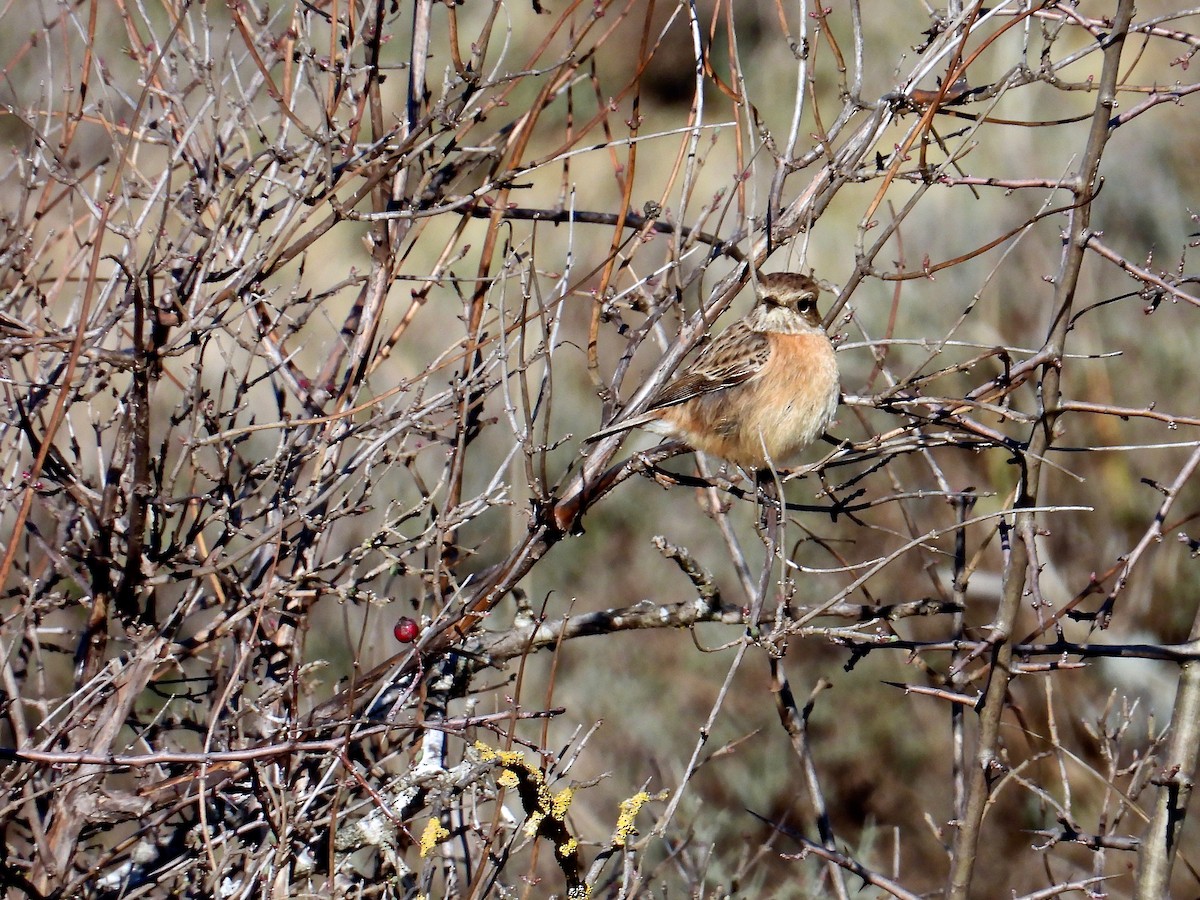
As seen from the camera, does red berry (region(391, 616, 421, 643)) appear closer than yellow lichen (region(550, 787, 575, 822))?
No

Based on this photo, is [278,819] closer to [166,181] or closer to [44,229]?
[166,181]

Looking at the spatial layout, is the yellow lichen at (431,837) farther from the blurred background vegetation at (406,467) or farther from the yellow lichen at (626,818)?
the yellow lichen at (626,818)

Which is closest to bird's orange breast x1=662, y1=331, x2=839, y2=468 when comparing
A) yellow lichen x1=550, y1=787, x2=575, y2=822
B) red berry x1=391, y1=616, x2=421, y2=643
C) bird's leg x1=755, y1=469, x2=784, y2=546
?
bird's leg x1=755, y1=469, x2=784, y2=546

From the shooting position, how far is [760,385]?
4.29m

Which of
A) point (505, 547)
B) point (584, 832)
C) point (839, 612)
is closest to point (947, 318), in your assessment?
point (505, 547)

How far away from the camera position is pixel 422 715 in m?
3.11

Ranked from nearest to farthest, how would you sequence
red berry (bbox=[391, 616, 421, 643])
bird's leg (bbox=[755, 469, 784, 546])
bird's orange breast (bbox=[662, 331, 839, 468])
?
bird's leg (bbox=[755, 469, 784, 546]) < red berry (bbox=[391, 616, 421, 643]) < bird's orange breast (bbox=[662, 331, 839, 468])

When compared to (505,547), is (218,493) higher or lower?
higher

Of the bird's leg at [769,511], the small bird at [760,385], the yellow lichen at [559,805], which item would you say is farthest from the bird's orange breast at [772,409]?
the yellow lichen at [559,805]

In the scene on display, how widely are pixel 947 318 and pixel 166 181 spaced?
7.05 m

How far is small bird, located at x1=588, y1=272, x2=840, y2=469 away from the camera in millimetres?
4125

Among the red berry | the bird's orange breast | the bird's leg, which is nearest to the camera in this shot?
the bird's leg

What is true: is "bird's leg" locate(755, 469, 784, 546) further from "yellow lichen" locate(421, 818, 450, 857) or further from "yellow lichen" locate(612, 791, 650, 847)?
"yellow lichen" locate(421, 818, 450, 857)

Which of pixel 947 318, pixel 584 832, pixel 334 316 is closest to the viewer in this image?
pixel 584 832
